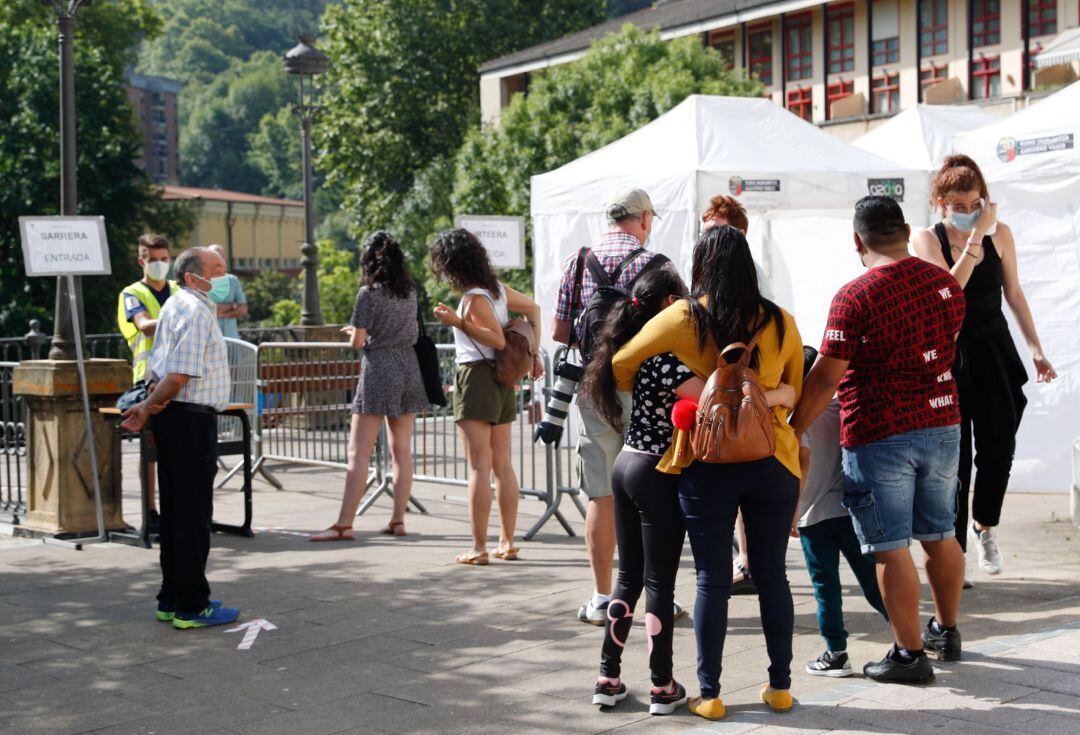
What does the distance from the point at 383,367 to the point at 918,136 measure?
917cm

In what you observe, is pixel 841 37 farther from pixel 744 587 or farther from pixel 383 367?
pixel 744 587

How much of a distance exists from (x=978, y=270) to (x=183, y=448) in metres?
3.72

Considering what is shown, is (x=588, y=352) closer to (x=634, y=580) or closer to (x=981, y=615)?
(x=634, y=580)

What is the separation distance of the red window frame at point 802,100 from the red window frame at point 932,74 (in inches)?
157

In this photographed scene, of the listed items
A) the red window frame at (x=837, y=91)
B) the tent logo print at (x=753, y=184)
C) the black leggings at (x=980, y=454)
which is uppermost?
the red window frame at (x=837, y=91)

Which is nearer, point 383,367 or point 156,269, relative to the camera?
point 383,367

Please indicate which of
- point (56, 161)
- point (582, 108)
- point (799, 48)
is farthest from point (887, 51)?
point (56, 161)

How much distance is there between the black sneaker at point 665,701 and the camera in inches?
191

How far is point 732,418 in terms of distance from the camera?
4496 mm

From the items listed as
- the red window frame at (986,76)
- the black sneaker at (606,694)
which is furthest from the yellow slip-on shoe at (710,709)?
the red window frame at (986,76)

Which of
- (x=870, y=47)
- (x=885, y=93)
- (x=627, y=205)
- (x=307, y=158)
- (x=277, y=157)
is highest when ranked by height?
(x=277, y=157)

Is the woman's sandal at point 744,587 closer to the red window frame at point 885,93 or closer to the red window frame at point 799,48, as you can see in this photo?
the red window frame at point 885,93

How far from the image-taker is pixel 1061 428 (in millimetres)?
10250

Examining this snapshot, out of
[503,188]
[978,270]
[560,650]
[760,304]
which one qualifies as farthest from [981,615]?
[503,188]
